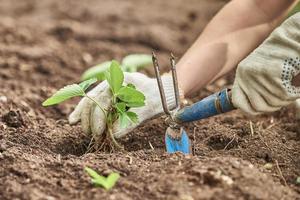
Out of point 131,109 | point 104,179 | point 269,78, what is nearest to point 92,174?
point 104,179

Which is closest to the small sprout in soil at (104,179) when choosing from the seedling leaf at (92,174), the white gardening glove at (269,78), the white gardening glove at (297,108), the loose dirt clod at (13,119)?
the seedling leaf at (92,174)

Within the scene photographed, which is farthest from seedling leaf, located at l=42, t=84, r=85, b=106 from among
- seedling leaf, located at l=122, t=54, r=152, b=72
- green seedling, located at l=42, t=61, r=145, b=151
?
seedling leaf, located at l=122, t=54, r=152, b=72

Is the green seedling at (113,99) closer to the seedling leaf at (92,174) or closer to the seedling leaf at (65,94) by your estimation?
the seedling leaf at (65,94)

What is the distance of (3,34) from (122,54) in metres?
0.65

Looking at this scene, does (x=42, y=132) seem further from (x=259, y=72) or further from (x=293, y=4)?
(x=293, y=4)

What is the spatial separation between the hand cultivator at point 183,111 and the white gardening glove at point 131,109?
97mm

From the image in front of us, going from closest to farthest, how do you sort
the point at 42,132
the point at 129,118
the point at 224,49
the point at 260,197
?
1. the point at 260,197
2. the point at 129,118
3. the point at 42,132
4. the point at 224,49

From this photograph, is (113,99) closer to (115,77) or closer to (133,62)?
(115,77)

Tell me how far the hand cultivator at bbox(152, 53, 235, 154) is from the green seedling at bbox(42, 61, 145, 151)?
95mm

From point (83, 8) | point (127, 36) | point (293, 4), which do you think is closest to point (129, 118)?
point (293, 4)

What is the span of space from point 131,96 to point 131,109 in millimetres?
146

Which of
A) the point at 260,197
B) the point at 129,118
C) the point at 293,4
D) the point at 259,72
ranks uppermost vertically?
the point at 293,4

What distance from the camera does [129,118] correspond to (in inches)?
77.1

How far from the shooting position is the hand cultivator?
1848 mm
